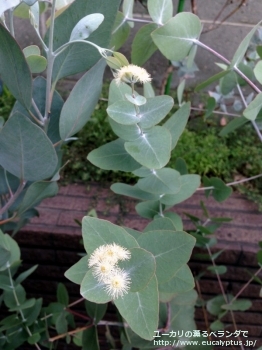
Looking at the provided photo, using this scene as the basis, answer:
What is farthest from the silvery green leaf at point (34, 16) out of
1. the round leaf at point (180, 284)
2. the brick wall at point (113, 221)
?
the brick wall at point (113, 221)

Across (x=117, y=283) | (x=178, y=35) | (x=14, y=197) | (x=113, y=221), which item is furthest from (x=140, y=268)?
(x=113, y=221)

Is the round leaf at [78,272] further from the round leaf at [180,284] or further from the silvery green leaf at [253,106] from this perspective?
the silvery green leaf at [253,106]

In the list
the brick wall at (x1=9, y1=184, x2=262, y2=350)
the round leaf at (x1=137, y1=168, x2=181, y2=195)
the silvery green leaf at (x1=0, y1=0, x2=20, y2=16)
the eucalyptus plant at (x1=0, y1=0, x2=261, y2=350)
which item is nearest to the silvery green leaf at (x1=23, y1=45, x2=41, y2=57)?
the eucalyptus plant at (x1=0, y1=0, x2=261, y2=350)

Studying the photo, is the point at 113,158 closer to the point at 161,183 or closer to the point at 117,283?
the point at 161,183

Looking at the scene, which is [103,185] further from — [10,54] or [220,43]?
[220,43]

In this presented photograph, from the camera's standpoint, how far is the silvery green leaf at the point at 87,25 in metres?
0.44

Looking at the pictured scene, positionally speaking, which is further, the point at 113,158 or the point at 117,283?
the point at 113,158

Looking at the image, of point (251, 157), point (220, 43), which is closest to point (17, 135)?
point (251, 157)

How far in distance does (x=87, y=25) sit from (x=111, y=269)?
291 millimetres

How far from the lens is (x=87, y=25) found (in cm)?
44

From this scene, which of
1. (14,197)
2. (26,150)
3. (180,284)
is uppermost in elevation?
(26,150)

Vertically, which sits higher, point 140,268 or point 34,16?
point 34,16

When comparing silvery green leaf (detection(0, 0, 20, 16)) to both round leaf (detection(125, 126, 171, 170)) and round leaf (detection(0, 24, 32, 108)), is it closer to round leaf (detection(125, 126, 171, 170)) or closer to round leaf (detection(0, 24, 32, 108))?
round leaf (detection(0, 24, 32, 108))

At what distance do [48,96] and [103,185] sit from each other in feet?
2.15
